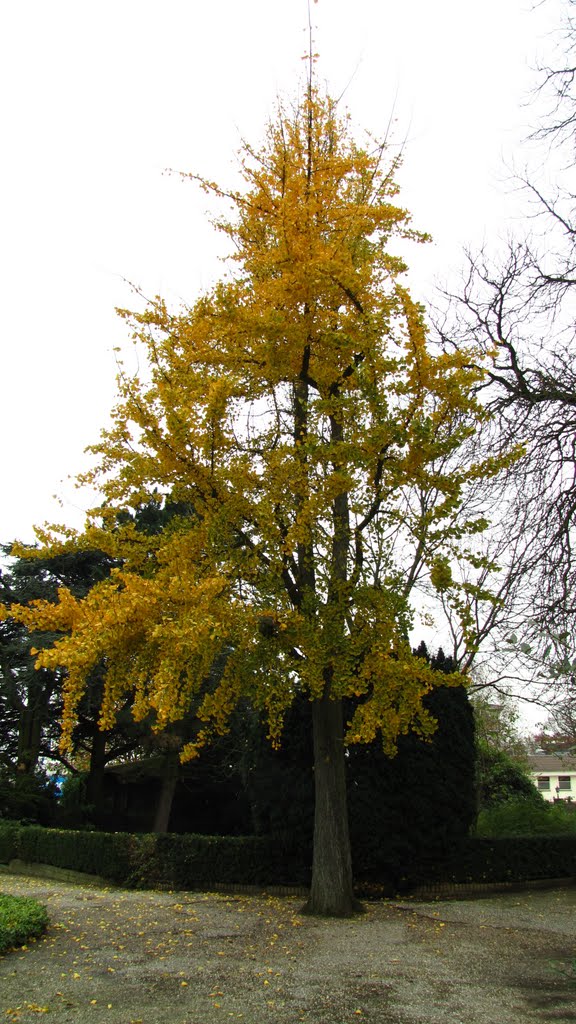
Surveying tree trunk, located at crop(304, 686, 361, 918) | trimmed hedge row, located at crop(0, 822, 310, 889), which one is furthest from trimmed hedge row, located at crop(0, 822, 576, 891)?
tree trunk, located at crop(304, 686, 361, 918)

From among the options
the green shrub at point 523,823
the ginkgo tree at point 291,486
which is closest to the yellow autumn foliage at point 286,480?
the ginkgo tree at point 291,486

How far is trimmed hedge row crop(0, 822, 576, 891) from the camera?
38.1 feet

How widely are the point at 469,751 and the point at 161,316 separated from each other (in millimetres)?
8149

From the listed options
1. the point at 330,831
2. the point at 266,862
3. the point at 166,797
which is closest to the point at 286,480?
the point at 330,831

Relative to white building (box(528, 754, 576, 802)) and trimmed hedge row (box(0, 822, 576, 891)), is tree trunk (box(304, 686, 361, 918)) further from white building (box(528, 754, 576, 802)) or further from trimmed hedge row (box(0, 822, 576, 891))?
white building (box(528, 754, 576, 802))

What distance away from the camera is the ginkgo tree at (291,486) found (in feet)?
24.7

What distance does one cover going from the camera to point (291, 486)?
8031 mm

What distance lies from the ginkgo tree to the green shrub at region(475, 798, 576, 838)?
18.0ft

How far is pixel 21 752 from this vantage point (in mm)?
19984

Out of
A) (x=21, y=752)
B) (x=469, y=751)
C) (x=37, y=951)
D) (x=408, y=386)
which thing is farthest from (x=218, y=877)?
(x=21, y=752)

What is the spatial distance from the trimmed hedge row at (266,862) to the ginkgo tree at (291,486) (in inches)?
107

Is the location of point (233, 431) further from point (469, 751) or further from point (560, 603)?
point (469, 751)

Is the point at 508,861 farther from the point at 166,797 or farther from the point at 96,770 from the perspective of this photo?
the point at 96,770

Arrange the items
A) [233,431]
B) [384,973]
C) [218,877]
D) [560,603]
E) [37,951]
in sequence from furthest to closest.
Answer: [218,877] → [233,431] → [560,603] → [37,951] → [384,973]
